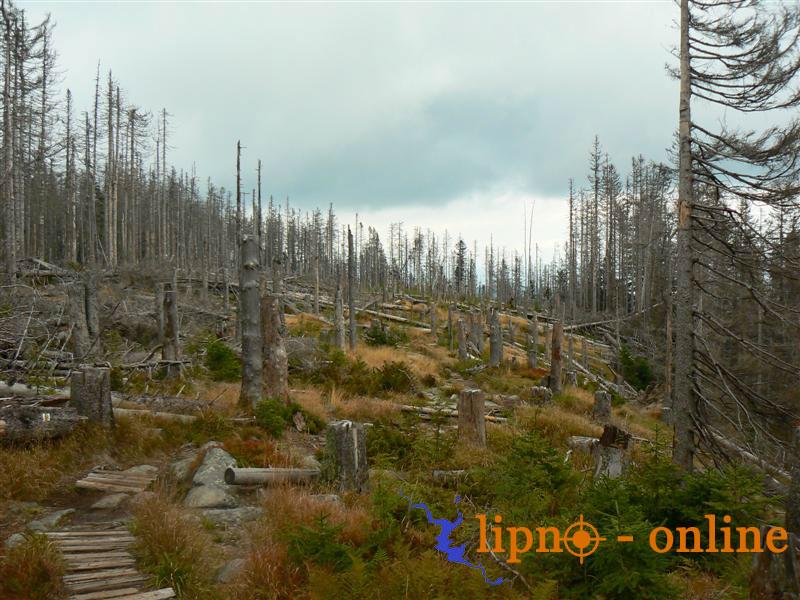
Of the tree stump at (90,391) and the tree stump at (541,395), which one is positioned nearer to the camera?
the tree stump at (90,391)

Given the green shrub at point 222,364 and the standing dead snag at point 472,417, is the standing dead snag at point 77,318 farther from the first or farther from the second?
the standing dead snag at point 472,417

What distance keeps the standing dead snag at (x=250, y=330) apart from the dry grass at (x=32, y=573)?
578 cm

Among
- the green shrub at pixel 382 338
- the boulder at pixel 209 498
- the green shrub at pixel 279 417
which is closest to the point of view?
the boulder at pixel 209 498

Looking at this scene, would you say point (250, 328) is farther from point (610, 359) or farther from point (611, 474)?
point (610, 359)

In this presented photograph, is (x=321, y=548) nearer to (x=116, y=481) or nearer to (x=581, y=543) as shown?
(x=581, y=543)

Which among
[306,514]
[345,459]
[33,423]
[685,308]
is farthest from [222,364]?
[685,308]

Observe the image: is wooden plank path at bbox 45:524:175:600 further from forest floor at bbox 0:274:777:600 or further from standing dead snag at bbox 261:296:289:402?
standing dead snag at bbox 261:296:289:402

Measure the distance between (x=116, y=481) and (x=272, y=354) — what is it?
4935 millimetres

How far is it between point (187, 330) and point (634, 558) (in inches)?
691

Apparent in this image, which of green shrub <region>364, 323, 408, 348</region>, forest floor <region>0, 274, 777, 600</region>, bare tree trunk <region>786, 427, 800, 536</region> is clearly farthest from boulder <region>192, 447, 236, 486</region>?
green shrub <region>364, 323, 408, 348</region>

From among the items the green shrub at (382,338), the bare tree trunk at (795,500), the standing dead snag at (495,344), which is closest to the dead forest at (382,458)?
the bare tree trunk at (795,500)

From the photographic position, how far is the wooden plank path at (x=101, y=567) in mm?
3537

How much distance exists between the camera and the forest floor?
3508 millimetres

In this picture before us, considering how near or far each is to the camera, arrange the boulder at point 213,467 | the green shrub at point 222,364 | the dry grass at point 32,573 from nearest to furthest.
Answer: the dry grass at point 32,573
the boulder at point 213,467
the green shrub at point 222,364
